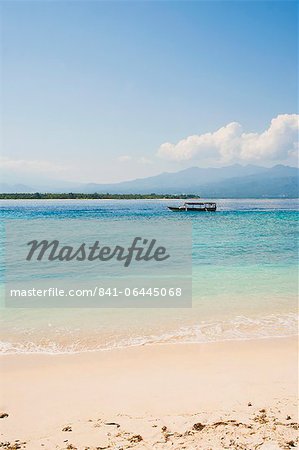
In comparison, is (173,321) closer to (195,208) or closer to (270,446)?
(270,446)

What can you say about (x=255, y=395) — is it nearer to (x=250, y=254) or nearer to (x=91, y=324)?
(x=91, y=324)

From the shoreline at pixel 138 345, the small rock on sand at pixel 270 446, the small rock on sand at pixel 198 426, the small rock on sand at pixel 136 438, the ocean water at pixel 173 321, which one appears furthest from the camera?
the ocean water at pixel 173 321

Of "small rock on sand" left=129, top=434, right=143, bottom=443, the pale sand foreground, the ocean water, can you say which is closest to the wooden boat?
the ocean water

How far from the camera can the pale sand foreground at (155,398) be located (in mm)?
4289

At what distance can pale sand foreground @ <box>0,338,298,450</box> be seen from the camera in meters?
4.29

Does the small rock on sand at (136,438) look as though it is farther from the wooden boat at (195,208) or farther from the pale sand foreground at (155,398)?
the wooden boat at (195,208)

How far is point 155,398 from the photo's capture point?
5.37 meters

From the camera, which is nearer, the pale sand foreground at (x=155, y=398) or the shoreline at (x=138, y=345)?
the pale sand foreground at (x=155, y=398)

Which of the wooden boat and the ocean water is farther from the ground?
the wooden boat

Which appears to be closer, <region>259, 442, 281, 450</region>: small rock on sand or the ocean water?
<region>259, 442, 281, 450</region>: small rock on sand

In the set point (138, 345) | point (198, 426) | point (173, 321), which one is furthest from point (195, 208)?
point (198, 426)

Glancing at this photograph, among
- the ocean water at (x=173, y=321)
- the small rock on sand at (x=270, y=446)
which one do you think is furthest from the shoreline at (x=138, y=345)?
the small rock on sand at (x=270, y=446)

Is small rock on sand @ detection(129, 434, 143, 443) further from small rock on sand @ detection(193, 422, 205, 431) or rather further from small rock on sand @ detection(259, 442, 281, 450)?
small rock on sand @ detection(259, 442, 281, 450)

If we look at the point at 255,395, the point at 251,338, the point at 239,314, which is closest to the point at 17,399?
the point at 255,395
